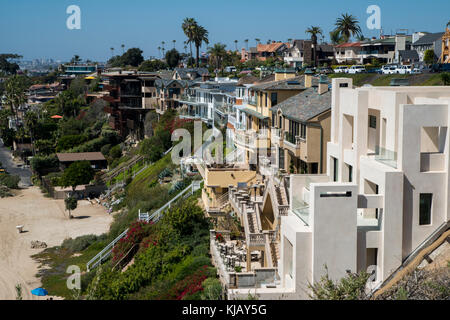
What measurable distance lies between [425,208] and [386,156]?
6.69ft

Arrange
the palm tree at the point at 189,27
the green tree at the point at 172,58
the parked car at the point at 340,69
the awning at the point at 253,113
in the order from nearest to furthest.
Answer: the awning at the point at 253,113, the parked car at the point at 340,69, the palm tree at the point at 189,27, the green tree at the point at 172,58

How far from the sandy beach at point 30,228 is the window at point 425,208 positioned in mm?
24040

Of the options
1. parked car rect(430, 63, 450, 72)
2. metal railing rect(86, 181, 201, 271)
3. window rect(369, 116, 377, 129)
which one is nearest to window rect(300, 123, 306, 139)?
window rect(369, 116, 377, 129)

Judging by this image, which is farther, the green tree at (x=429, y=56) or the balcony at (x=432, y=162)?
the green tree at (x=429, y=56)

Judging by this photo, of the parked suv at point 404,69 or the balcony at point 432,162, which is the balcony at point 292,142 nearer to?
the balcony at point 432,162

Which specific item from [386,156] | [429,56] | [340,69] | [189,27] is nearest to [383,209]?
[386,156]

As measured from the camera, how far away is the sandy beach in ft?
128

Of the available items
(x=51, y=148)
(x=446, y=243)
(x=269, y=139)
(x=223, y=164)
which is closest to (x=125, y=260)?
(x=223, y=164)

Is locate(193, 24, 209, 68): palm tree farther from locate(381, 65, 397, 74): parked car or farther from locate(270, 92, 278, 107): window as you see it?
locate(270, 92, 278, 107): window

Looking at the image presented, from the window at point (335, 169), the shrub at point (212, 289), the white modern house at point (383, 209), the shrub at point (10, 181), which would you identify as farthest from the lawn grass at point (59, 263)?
the shrub at point (10, 181)

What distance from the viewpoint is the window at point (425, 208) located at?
19.0m

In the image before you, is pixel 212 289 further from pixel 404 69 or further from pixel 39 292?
pixel 404 69

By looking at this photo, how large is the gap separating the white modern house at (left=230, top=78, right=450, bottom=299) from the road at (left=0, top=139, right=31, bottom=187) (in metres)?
60.8

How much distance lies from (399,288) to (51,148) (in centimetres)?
8139
